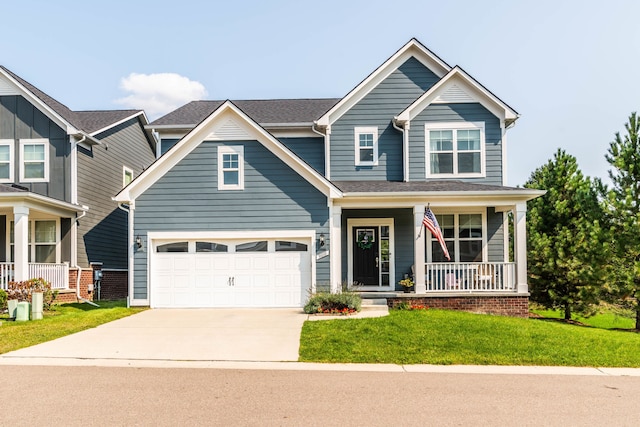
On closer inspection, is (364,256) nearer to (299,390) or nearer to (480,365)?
(480,365)

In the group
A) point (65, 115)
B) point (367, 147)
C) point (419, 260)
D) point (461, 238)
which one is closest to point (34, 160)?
point (65, 115)

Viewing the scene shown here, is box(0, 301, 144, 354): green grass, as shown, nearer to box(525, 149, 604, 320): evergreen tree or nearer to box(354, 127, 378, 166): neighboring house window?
box(354, 127, 378, 166): neighboring house window

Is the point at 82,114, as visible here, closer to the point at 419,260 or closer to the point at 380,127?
the point at 380,127

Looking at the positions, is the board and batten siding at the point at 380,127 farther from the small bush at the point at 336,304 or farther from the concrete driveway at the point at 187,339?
the concrete driveway at the point at 187,339

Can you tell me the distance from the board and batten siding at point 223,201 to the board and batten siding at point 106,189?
4.74 m

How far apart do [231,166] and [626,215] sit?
461 inches

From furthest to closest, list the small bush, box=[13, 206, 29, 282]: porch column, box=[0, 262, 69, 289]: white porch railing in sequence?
1. box=[0, 262, 69, 289]: white porch railing
2. box=[13, 206, 29, 282]: porch column
3. the small bush

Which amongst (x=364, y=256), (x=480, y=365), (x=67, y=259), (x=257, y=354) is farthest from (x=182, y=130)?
(x=480, y=365)

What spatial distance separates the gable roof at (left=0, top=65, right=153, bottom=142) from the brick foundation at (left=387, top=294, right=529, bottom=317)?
41.2ft

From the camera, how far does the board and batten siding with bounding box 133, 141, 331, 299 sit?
16.4 meters

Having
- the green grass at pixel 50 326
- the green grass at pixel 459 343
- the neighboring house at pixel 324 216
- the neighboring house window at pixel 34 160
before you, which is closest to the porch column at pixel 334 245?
the neighboring house at pixel 324 216

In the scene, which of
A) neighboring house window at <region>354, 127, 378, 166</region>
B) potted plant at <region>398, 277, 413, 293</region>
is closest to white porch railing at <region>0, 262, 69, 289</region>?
neighboring house window at <region>354, 127, 378, 166</region>

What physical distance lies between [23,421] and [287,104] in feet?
56.0

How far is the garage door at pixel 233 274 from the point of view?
16406 millimetres
